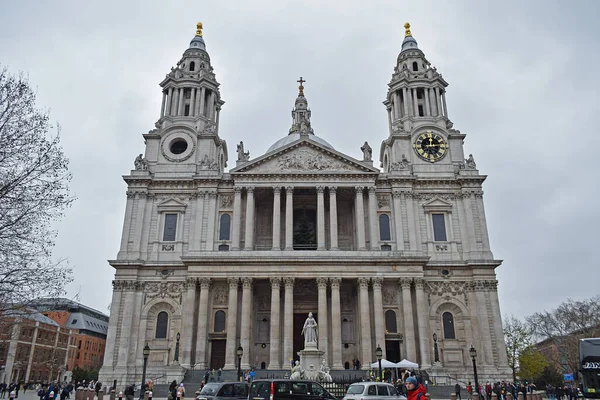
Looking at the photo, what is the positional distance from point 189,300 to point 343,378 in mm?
13469

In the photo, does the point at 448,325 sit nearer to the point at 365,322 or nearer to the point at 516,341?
the point at 365,322

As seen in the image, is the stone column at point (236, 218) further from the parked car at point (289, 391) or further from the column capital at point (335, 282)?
the parked car at point (289, 391)

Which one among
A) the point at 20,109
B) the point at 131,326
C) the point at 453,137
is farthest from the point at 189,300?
the point at 453,137

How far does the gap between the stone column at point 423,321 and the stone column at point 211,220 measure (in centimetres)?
1730

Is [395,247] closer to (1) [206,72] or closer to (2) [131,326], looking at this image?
(2) [131,326]

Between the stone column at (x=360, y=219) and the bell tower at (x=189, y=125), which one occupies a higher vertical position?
the bell tower at (x=189, y=125)

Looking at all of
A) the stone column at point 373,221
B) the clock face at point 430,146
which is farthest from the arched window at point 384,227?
the clock face at point 430,146

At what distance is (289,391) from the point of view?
51.3 feet

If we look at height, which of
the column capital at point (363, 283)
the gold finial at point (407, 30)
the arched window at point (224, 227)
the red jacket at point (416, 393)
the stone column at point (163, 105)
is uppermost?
the gold finial at point (407, 30)

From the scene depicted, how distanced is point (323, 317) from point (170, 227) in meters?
16.1

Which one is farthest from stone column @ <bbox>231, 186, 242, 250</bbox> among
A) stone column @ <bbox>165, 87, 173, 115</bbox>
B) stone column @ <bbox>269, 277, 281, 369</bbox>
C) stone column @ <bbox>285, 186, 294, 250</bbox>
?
stone column @ <bbox>165, 87, 173, 115</bbox>

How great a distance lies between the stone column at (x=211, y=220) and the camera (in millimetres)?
40281

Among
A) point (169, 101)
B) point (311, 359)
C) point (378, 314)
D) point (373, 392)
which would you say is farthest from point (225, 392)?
point (169, 101)

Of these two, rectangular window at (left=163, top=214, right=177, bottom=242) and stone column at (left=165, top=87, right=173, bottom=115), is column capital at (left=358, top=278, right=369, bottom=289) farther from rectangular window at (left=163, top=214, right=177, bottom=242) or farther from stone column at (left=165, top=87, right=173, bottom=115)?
stone column at (left=165, top=87, right=173, bottom=115)
